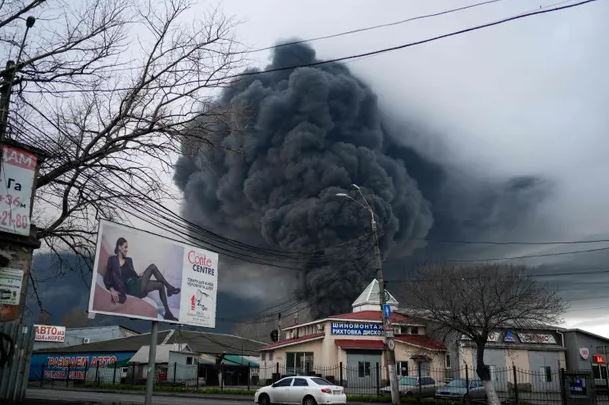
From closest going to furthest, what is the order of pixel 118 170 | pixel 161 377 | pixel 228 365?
1. pixel 118 170
2. pixel 161 377
3. pixel 228 365

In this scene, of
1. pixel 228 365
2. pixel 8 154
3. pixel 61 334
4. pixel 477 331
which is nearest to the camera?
pixel 8 154

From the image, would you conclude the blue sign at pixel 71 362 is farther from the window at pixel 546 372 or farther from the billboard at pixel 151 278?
the billboard at pixel 151 278

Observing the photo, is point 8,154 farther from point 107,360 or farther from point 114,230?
point 107,360

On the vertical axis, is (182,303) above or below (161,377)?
above

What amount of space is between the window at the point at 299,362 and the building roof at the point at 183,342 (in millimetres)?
8837

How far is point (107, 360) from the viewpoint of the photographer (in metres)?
56.9

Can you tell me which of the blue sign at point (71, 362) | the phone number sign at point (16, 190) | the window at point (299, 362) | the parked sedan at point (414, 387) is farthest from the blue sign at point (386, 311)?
the blue sign at point (71, 362)

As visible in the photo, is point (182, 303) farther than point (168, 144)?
No

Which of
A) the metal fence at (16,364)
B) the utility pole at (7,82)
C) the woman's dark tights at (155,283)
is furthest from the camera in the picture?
the woman's dark tights at (155,283)

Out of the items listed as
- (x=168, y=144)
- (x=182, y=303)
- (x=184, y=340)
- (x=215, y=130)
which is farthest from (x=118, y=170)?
(x=184, y=340)

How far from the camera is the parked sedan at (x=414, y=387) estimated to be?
3366 cm

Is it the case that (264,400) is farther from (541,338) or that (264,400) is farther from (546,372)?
(546,372)

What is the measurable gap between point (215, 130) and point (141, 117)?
247cm

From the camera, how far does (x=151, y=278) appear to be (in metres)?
15.4
